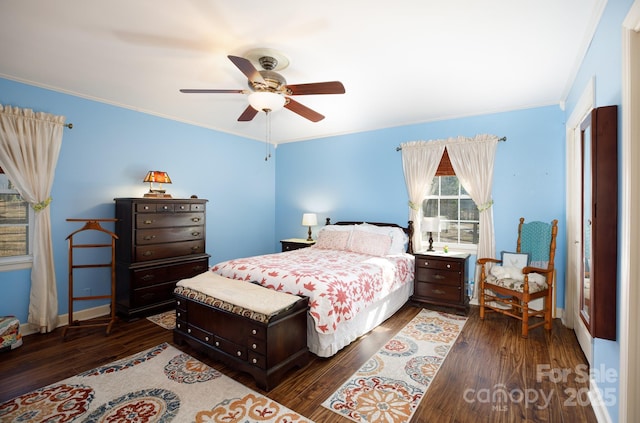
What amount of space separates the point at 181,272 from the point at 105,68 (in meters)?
2.49

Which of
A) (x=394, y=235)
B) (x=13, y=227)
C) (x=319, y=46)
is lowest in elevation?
(x=394, y=235)

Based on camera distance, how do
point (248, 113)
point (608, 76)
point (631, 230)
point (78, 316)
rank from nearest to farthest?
point (631, 230)
point (608, 76)
point (248, 113)
point (78, 316)

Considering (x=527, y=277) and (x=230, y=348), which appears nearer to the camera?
(x=230, y=348)

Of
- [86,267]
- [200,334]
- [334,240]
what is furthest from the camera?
[334,240]

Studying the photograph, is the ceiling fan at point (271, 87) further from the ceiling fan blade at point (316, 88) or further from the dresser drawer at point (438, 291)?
the dresser drawer at point (438, 291)

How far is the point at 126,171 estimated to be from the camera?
407 centimetres

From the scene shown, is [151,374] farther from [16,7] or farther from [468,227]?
[468,227]

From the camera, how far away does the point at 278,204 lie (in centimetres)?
625

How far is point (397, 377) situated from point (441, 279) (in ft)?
6.12

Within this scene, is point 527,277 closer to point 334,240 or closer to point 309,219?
point 334,240

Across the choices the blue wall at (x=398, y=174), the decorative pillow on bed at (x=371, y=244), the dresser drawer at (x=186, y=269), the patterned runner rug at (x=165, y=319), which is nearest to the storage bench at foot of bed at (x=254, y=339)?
the patterned runner rug at (x=165, y=319)

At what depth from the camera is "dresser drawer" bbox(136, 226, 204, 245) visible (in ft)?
12.4

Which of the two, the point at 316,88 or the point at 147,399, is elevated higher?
the point at 316,88

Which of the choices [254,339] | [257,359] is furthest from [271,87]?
[257,359]
